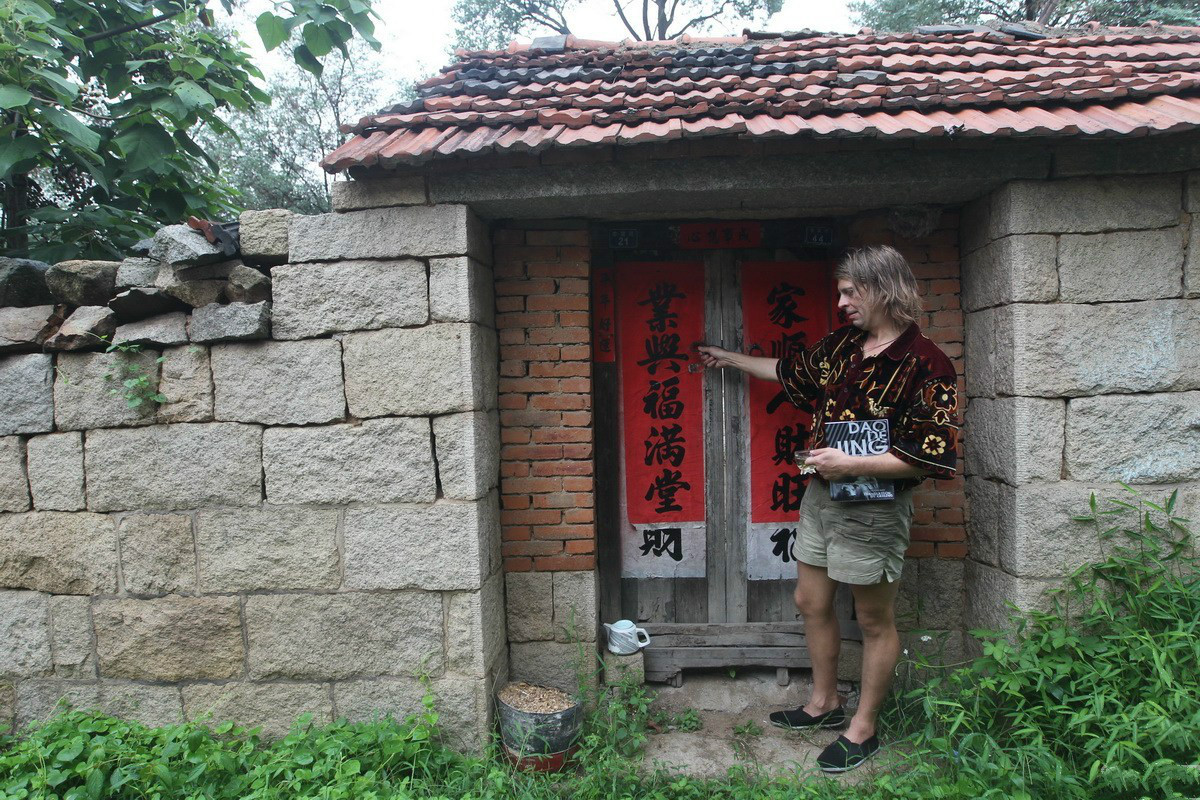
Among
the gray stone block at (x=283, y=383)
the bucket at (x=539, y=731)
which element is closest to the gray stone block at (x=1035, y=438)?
the bucket at (x=539, y=731)

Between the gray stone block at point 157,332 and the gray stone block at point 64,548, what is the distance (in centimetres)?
83

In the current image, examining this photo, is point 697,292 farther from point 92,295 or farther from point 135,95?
point 135,95

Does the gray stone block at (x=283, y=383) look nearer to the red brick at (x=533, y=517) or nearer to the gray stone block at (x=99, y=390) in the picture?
the gray stone block at (x=99, y=390)

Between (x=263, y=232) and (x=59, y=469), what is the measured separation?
146 centimetres

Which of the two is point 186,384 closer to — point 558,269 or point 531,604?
point 558,269

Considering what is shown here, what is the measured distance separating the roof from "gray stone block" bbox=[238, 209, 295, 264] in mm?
417

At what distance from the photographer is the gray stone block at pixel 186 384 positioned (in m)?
3.03

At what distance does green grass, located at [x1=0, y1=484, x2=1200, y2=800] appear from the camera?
2488 mm

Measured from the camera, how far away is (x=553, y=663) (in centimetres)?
338

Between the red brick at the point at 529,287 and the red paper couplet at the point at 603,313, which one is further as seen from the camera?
the red paper couplet at the point at 603,313

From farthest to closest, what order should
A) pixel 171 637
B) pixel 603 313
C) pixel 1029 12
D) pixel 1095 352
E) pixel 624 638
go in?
pixel 1029 12
pixel 603 313
pixel 624 638
pixel 171 637
pixel 1095 352

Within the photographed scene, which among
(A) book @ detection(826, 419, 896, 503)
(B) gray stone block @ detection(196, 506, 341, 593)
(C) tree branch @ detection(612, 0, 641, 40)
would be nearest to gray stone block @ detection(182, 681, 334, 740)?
(B) gray stone block @ detection(196, 506, 341, 593)

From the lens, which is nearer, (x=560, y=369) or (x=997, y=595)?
(x=997, y=595)

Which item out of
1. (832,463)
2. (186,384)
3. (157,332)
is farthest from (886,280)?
(157,332)
